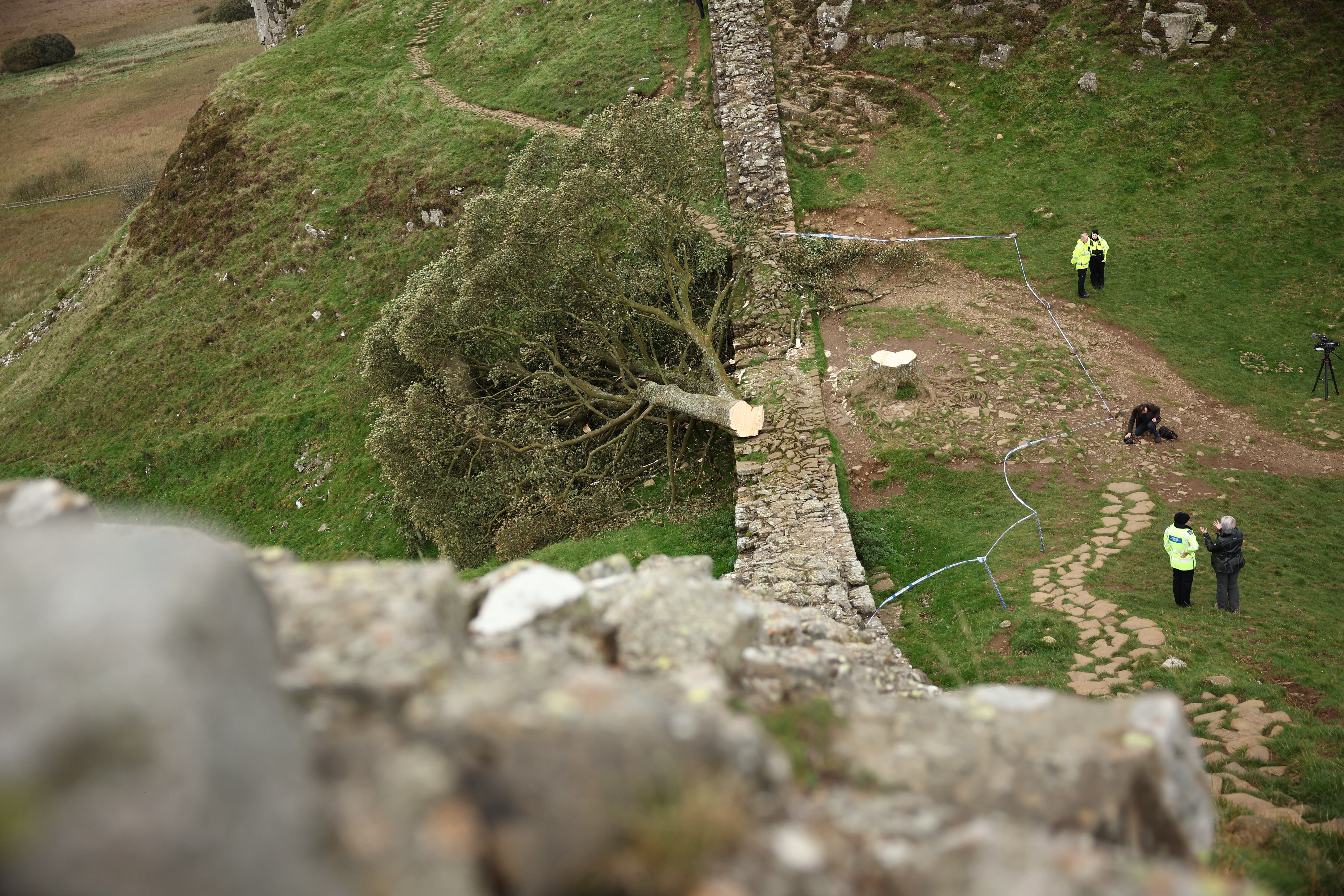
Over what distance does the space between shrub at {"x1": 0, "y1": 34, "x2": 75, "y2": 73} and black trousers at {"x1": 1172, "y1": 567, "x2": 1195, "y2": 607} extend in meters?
118

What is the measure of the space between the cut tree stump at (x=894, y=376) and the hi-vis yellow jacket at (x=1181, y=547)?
24.6 feet

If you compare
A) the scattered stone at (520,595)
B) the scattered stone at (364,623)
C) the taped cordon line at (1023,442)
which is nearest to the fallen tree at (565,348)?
the taped cordon line at (1023,442)

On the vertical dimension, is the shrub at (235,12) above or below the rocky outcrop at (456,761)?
above

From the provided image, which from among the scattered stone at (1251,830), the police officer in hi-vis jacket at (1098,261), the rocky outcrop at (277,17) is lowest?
the scattered stone at (1251,830)

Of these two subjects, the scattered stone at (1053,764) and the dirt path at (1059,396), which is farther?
the dirt path at (1059,396)

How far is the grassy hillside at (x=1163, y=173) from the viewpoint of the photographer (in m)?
21.3

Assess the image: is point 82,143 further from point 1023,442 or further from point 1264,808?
point 1264,808

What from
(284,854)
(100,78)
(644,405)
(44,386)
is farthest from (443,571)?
(100,78)

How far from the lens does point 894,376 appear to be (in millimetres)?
20062

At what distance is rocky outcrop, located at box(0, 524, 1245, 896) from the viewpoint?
3.01m

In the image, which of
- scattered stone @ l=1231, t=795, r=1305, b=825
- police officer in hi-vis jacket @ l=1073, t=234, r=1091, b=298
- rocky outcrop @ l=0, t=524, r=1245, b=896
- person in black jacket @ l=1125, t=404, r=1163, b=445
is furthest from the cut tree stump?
rocky outcrop @ l=0, t=524, r=1245, b=896

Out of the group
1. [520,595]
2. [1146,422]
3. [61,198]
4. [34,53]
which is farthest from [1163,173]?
Result: [34,53]

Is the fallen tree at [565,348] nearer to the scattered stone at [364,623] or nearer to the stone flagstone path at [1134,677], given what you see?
the stone flagstone path at [1134,677]

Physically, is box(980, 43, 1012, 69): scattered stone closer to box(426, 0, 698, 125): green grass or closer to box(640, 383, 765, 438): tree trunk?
box(426, 0, 698, 125): green grass
